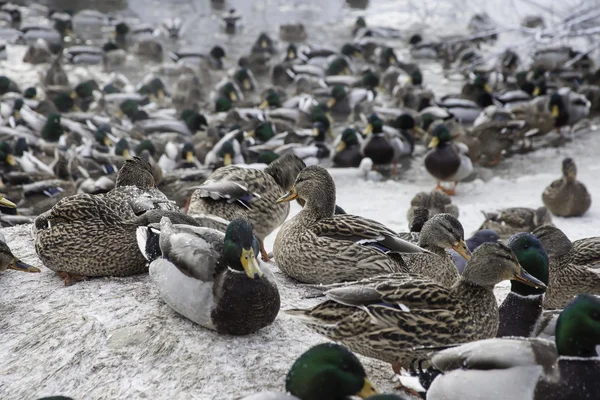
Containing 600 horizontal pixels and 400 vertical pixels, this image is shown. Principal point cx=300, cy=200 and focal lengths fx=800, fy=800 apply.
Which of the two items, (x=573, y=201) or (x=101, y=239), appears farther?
(x=573, y=201)

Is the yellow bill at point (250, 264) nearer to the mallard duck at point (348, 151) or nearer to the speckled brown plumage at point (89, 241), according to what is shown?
the speckled brown plumage at point (89, 241)

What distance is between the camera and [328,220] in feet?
16.1

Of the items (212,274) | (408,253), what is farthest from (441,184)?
(212,274)

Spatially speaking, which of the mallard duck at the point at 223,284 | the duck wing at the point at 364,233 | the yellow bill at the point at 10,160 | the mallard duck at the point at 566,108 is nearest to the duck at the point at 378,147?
the mallard duck at the point at 566,108

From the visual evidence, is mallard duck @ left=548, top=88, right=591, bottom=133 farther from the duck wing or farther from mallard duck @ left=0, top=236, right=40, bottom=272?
mallard duck @ left=0, top=236, right=40, bottom=272

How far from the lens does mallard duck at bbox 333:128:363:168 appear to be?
10977 mm

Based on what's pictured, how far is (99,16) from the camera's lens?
20672 mm

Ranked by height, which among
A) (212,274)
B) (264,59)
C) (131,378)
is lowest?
(264,59)

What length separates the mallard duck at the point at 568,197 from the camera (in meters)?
8.06

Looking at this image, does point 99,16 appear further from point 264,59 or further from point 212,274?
point 212,274

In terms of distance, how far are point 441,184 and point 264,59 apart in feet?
26.5

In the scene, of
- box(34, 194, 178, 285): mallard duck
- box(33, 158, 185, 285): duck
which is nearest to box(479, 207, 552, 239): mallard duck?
box(33, 158, 185, 285): duck

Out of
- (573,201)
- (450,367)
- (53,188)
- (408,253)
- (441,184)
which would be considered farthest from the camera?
(441,184)

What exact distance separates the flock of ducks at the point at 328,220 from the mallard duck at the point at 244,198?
0.05 feet
